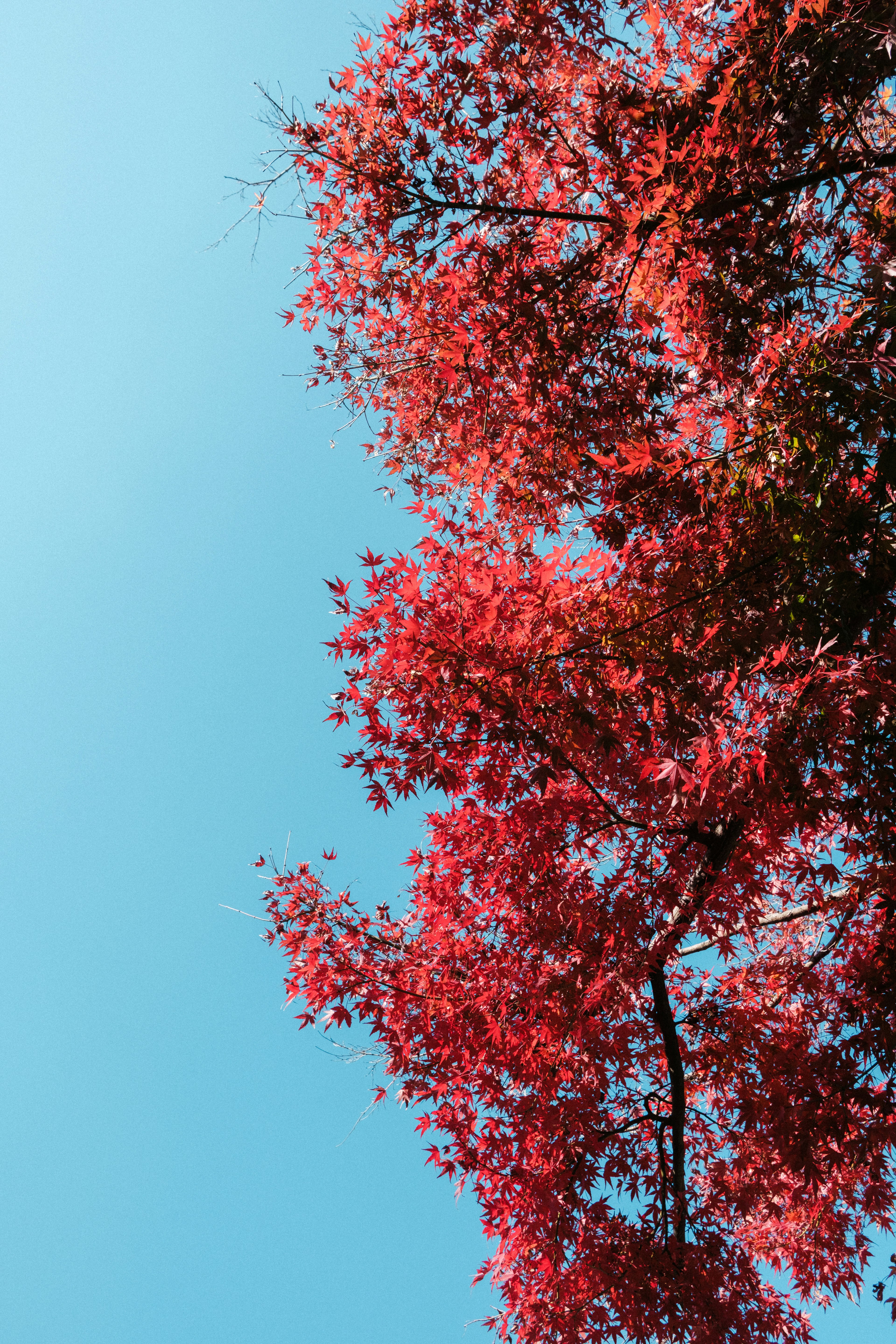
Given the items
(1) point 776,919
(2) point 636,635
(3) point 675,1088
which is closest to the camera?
(2) point 636,635

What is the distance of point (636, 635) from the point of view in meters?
4.15

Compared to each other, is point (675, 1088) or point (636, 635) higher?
point (636, 635)

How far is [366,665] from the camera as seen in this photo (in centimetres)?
383

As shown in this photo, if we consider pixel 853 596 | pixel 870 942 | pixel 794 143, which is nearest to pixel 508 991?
pixel 870 942

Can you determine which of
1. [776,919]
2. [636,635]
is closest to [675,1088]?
[776,919]

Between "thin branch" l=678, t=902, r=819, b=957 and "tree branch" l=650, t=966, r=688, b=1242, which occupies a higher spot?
"thin branch" l=678, t=902, r=819, b=957

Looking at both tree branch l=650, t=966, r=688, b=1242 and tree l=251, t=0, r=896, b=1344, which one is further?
tree branch l=650, t=966, r=688, b=1242

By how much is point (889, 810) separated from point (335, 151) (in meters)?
4.90

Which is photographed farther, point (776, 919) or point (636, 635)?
point (776, 919)

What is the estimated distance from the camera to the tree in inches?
148

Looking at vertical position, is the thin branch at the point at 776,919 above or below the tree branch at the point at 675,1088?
above

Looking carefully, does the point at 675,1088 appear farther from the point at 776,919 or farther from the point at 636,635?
the point at 636,635

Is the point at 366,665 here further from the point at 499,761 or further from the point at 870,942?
the point at 870,942

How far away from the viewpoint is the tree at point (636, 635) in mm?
3771
